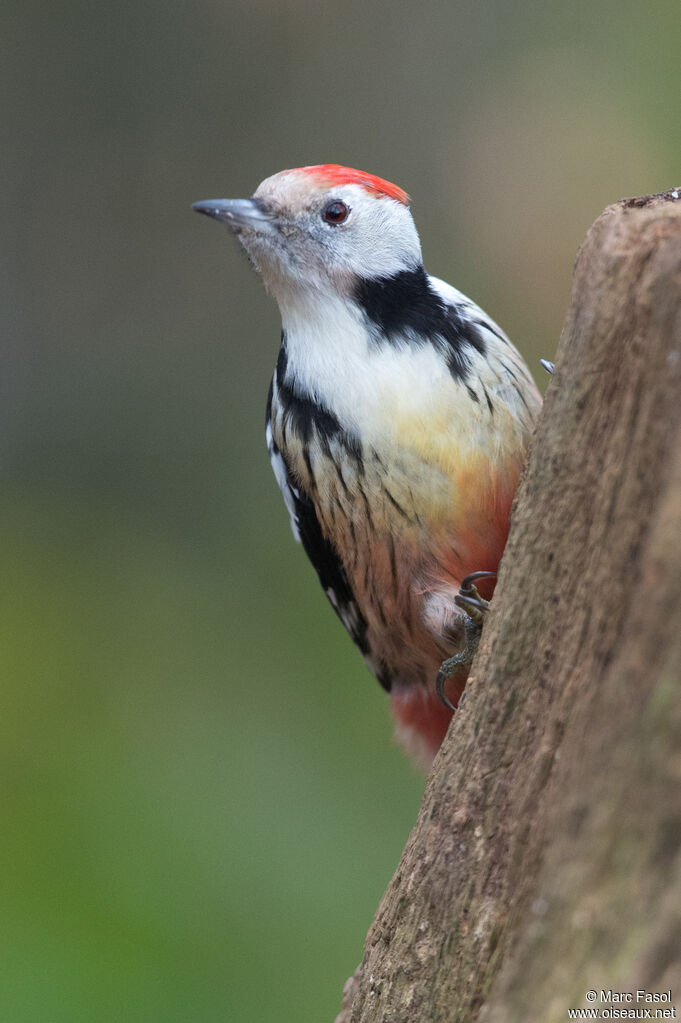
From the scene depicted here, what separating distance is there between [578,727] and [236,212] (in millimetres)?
1632

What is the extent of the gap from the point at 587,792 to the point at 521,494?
0.59m

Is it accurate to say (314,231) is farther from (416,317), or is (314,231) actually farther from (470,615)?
(470,615)

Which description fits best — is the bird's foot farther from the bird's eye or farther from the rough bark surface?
the bird's eye

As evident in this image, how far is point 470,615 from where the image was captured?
258cm

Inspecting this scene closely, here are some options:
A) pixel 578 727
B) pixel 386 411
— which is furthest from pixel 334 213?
pixel 578 727

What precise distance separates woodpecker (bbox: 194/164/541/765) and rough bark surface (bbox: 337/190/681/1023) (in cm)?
63

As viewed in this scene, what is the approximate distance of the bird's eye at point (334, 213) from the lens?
2844 millimetres

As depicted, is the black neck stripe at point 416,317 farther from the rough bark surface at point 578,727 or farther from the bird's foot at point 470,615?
the rough bark surface at point 578,727

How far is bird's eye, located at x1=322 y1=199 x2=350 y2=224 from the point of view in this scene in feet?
9.33

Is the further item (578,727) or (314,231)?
(314,231)

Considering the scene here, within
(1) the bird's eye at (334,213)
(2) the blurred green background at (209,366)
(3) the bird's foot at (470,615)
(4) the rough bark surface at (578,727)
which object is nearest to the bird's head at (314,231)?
(1) the bird's eye at (334,213)

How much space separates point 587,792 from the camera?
62.3 inches

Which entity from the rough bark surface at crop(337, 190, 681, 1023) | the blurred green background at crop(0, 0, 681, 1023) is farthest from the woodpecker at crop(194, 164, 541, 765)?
the blurred green background at crop(0, 0, 681, 1023)

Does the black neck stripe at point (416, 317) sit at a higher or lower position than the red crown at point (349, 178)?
lower
